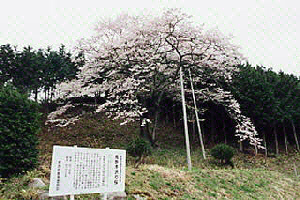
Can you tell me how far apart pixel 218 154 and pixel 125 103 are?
220 inches

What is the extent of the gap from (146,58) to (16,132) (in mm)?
7661

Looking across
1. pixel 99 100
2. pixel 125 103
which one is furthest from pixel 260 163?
pixel 99 100

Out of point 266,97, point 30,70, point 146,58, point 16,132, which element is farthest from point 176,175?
point 30,70

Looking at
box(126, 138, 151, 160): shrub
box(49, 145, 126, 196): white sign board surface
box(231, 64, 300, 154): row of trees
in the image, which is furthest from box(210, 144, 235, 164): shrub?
box(49, 145, 126, 196): white sign board surface

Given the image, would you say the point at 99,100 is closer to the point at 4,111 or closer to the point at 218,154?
the point at 218,154

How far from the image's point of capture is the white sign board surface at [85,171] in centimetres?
372

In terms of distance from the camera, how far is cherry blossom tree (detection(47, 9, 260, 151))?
11.2 meters

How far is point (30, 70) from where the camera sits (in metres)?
19.4

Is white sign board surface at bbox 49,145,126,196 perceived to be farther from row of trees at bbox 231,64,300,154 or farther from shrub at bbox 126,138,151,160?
row of trees at bbox 231,64,300,154

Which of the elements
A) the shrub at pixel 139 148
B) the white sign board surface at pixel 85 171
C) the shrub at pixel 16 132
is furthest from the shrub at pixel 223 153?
the shrub at pixel 16 132

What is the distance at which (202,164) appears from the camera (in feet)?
39.2

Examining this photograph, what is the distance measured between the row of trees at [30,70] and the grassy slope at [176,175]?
5.19 m

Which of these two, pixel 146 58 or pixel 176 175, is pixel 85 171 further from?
pixel 146 58

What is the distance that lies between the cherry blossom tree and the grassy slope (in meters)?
2.36
